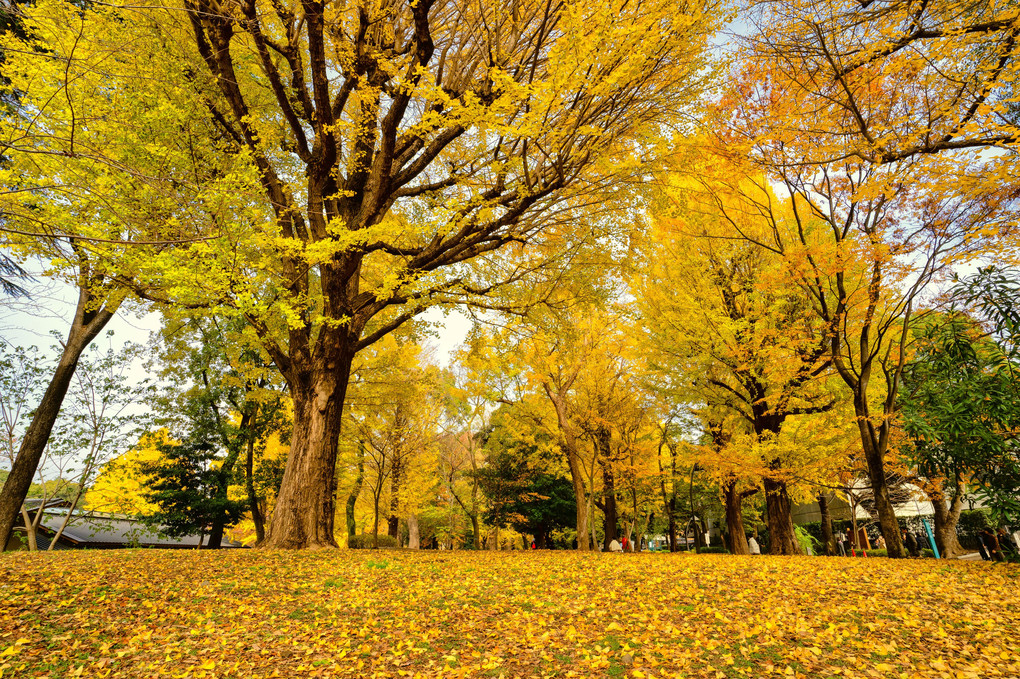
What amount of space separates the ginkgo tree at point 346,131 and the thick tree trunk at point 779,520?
333 inches

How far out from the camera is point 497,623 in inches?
169

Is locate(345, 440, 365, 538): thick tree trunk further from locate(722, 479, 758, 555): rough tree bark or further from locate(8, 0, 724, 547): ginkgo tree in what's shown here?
locate(722, 479, 758, 555): rough tree bark

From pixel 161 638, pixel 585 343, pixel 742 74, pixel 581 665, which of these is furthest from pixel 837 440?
pixel 161 638

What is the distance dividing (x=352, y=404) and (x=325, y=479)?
164 inches

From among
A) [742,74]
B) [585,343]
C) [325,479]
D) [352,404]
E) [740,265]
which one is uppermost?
[742,74]

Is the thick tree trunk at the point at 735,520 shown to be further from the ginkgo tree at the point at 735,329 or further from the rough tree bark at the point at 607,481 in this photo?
the rough tree bark at the point at 607,481

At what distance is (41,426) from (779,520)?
16534 mm

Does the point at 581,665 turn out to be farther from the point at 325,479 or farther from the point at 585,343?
the point at 585,343

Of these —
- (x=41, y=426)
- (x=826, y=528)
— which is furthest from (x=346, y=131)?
(x=826, y=528)

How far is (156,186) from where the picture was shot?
321 cm

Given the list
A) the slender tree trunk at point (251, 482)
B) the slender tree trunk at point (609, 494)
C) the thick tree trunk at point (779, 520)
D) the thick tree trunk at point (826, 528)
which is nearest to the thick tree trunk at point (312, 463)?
the slender tree trunk at point (251, 482)

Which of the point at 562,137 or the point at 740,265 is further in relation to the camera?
the point at 740,265

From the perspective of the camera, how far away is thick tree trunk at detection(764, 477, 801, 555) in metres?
12.4

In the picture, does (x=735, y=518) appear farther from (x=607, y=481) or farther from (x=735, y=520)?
(x=607, y=481)
